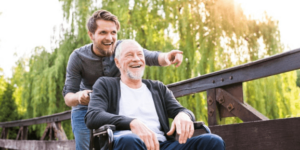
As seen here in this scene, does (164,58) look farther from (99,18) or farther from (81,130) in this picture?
(81,130)

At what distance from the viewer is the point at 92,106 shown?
1807mm

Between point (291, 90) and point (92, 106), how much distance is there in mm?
4850

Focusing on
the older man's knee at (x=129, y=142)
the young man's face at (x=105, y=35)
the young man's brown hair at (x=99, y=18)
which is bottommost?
the older man's knee at (x=129, y=142)

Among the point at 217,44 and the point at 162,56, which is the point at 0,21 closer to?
the point at 217,44

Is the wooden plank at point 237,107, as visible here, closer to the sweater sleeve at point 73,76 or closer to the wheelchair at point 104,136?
the wheelchair at point 104,136

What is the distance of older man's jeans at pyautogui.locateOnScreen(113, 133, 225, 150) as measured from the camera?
1524 mm

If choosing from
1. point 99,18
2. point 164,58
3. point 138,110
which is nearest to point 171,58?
point 164,58

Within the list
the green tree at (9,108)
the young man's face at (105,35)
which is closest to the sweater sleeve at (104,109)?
the young man's face at (105,35)

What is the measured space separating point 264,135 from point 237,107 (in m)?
0.48

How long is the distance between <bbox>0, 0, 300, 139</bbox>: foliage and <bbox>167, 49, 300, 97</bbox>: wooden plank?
7.97 feet

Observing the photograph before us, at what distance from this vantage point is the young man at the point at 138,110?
1630 millimetres

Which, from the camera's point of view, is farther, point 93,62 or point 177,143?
point 93,62

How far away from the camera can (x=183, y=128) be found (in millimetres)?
1660

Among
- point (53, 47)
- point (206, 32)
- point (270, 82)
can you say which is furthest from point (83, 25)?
point (270, 82)
